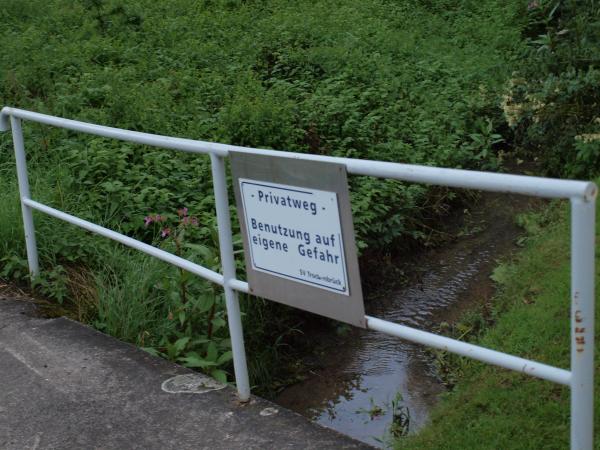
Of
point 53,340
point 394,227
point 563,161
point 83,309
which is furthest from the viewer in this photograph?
point 563,161

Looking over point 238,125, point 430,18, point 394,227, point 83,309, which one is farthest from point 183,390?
point 430,18

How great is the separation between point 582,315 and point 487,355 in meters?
0.35

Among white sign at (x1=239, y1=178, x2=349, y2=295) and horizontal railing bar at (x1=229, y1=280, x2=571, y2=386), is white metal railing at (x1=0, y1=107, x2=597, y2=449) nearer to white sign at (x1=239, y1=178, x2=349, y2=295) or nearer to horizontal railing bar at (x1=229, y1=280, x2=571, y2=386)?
horizontal railing bar at (x1=229, y1=280, x2=571, y2=386)

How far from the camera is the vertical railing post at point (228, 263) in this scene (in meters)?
3.19

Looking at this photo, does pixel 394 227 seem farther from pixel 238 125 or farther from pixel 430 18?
pixel 430 18

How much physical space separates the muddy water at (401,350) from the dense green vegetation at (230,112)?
320mm

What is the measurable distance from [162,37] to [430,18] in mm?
4578

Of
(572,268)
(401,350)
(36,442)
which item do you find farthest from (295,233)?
(401,350)

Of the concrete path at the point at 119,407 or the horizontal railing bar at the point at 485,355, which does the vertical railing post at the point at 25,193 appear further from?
the horizontal railing bar at the point at 485,355

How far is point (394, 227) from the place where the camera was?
22.1ft

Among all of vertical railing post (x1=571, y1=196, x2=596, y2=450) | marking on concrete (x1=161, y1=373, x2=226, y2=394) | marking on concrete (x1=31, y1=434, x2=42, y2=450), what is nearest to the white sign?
marking on concrete (x1=161, y1=373, x2=226, y2=394)

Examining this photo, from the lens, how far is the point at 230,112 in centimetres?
746

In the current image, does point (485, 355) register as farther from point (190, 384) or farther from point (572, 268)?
point (190, 384)

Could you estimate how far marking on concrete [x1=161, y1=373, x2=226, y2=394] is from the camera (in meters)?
3.54
